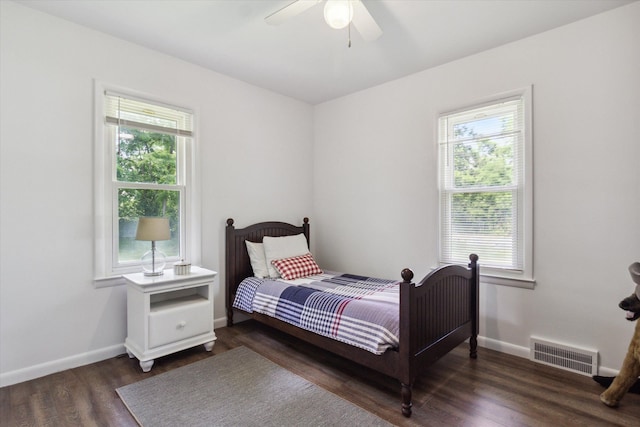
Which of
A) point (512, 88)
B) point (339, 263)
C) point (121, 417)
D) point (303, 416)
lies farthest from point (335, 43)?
point (121, 417)

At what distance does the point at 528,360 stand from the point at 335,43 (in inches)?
→ 119

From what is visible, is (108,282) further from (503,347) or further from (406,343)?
(503,347)

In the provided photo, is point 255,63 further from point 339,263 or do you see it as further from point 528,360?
point 528,360

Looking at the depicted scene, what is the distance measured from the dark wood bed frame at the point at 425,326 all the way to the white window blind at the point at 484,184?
334 mm

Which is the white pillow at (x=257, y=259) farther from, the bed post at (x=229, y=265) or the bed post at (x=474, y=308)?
the bed post at (x=474, y=308)

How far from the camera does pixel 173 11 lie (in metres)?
2.33

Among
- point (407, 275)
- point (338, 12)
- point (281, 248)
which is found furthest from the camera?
point (281, 248)

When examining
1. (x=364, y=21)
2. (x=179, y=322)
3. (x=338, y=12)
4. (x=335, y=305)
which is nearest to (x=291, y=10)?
(x=338, y=12)

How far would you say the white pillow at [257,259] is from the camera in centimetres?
339

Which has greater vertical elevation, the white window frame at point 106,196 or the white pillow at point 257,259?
the white window frame at point 106,196

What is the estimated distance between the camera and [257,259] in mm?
3447

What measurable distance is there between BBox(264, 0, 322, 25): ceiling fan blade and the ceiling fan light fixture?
11 cm

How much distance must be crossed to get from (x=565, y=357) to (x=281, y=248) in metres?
2.61

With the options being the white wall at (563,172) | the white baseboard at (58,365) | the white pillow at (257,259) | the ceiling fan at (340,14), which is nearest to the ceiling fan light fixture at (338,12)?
the ceiling fan at (340,14)
